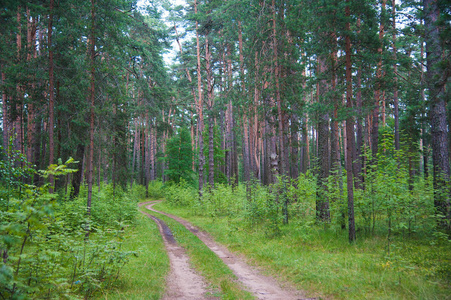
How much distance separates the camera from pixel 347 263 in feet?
21.3

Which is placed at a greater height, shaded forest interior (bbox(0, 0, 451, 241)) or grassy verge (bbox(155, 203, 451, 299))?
shaded forest interior (bbox(0, 0, 451, 241))

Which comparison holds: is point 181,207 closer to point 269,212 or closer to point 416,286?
point 269,212

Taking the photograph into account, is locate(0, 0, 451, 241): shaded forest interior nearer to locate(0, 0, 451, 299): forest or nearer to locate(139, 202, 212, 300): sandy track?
locate(0, 0, 451, 299): forest

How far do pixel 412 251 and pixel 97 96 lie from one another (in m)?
12.2

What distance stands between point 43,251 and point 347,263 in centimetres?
650

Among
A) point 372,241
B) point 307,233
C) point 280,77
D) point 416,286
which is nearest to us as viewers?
A: point 416,286

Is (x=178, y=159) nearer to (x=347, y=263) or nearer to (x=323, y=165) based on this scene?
(x=323, y=165)

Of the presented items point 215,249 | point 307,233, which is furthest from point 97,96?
point 307,233

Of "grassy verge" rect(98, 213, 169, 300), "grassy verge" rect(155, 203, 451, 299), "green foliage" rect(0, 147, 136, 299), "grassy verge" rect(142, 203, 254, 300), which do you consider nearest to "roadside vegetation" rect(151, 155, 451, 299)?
"grassy verge" rect(155, 203, 451, 299)

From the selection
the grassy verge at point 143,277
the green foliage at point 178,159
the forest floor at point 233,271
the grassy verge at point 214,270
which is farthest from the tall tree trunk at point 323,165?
the green foliage at point 178,159

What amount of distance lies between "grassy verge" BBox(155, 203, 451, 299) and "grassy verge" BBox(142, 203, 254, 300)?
122 cm

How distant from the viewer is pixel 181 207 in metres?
22.6

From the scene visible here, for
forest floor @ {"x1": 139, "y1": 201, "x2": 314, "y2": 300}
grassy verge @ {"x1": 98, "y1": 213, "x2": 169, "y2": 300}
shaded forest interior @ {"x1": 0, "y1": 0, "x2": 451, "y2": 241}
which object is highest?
shaded forest interior @ {"x1": 0, "y1": 0, "x2": 451, "y2": 241}

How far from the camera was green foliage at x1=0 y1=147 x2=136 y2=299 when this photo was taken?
2.84m
